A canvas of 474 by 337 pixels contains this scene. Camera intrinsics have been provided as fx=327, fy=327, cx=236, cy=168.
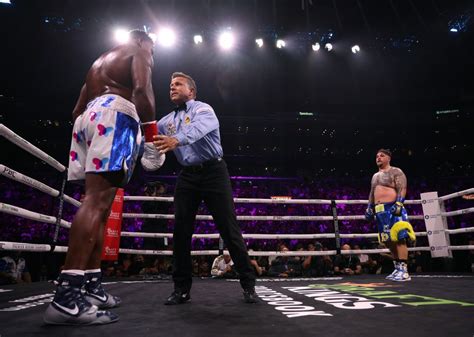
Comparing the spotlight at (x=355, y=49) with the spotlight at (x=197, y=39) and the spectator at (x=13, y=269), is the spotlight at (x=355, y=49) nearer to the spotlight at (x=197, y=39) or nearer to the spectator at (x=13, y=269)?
the spotlight at (x=197, y=39)

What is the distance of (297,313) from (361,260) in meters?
5.57

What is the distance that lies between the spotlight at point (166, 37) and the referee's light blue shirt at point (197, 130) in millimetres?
9125

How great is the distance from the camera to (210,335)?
1.08m

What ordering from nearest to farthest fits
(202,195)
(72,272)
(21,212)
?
(72,272)
(202,195)
(21,212)

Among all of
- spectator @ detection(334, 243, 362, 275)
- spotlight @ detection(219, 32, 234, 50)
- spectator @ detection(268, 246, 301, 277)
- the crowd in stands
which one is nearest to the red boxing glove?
the crowd in stands

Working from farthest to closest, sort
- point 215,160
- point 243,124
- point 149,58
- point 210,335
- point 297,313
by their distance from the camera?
point 243,124 → point 215,160 → point 149,58 → point 297,313 → point 210,335

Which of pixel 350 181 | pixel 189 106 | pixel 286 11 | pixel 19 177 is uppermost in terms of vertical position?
pixel 286 11

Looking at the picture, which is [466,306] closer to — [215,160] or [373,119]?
[215,160]

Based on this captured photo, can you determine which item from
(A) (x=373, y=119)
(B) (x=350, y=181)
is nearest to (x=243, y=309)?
(B) (x=350, y=181)

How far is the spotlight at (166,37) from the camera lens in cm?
1030

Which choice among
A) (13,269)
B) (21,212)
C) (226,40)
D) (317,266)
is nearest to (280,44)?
(226,40)

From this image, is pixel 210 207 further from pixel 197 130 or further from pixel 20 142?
pixel 20 142

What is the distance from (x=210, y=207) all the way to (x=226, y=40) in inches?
387

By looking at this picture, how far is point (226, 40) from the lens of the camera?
10859 mm
